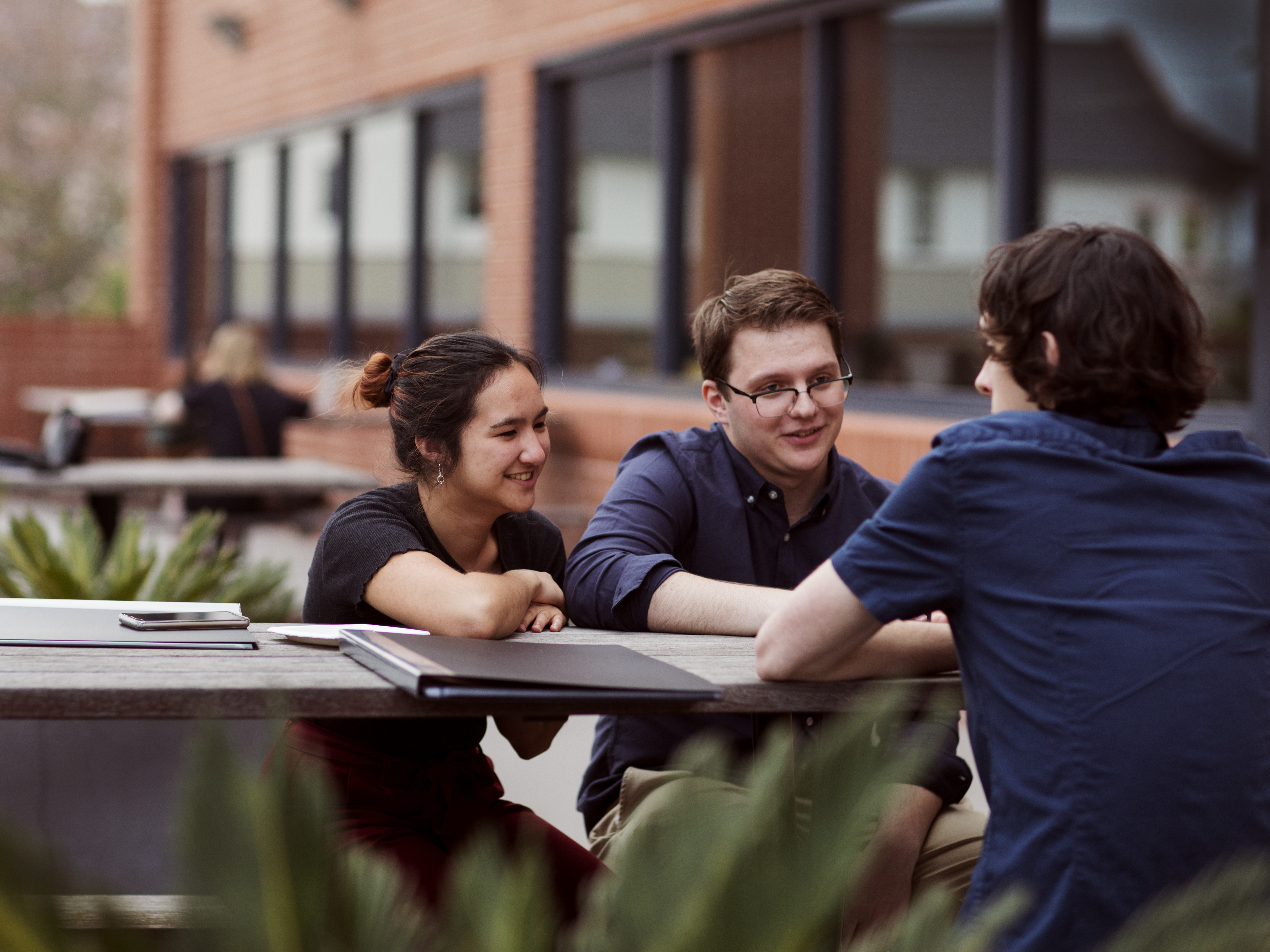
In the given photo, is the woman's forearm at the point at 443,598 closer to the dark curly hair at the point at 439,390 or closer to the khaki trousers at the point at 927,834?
the dark curly hair at the point at 439,390

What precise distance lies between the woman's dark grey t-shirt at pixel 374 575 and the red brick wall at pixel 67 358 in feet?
45.2

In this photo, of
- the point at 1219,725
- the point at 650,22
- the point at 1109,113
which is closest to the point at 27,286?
the point at 1109,113

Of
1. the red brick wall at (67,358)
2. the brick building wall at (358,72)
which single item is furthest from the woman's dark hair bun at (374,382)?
the red brick wall at (67,358)

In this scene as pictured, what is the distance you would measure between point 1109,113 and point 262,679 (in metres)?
19.4

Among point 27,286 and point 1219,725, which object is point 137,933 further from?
point 27,286

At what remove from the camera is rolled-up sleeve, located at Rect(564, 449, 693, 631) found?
108 inches

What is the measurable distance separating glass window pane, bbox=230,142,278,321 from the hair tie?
11403 mm

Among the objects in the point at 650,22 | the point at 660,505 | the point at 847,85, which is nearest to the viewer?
the point at 660,505

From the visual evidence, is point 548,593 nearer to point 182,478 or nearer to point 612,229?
point 182,478

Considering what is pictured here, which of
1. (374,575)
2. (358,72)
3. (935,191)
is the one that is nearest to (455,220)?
(358,72)

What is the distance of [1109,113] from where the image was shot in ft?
65.5

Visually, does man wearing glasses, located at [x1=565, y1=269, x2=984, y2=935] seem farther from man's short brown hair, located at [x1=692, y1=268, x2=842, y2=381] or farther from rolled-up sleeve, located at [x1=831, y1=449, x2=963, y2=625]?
rolled-up sleeve, located at [x1=831, y1=449, x2=963, y2=625]

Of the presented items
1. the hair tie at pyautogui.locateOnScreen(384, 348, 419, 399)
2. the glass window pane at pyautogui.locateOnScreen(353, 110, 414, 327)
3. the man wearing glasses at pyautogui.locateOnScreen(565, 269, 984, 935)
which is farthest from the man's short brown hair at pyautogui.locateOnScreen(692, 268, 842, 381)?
the glass window pane at pyautogui.locateOnScreen(353, 110, 414, 327)

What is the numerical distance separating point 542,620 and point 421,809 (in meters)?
0.37
